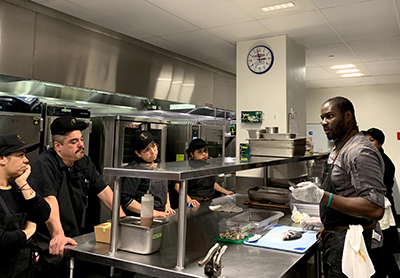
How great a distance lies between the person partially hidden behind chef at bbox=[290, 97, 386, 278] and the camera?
192 cm

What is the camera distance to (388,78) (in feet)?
22.1

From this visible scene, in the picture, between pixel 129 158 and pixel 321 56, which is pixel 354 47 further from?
pixel 129 158

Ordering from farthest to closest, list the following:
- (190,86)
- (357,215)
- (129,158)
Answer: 1. (190,86)
2. (129,158)
3. (357,215)

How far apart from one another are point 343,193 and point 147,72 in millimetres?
3298

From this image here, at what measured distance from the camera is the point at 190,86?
5.48 meters

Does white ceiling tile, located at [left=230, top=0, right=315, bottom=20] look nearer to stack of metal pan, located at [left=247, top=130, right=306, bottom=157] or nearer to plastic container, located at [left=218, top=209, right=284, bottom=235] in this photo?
stack of metal pan, located at [left=247, top=130, right=306, bottom=157]

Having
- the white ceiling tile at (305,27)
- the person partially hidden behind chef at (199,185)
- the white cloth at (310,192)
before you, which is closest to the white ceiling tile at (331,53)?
the white ceiling tile at (305,27)

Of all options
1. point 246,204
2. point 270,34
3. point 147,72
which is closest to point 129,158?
point 147,72

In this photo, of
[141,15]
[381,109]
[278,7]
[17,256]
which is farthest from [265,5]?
[381,109]

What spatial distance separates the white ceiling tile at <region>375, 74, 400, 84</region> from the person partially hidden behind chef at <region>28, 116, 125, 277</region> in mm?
6031

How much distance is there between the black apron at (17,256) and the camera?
6.14 feet

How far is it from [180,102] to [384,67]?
140 inches

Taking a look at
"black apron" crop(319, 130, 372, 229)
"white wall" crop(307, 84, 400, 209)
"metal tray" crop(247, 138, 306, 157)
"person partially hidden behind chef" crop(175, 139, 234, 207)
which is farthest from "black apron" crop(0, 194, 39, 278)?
"white wall" crop(307, 84, 400, 209)

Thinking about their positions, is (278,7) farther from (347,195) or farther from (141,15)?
(347,195)
